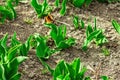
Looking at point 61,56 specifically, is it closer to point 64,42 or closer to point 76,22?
point 64,42

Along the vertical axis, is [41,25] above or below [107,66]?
above

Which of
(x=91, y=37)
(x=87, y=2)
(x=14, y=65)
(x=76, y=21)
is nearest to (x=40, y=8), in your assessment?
(x=76, y=21)

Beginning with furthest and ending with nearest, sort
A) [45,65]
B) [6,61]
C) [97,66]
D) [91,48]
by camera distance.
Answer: [91,48]
[97,66]
[45,65]
[6,61]

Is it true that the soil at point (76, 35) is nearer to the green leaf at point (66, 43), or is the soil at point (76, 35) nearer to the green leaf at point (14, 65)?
the green leaf at point (66, 43)

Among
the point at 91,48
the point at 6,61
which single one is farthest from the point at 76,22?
the point at 6,61

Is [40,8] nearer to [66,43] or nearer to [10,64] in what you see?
[66,43]

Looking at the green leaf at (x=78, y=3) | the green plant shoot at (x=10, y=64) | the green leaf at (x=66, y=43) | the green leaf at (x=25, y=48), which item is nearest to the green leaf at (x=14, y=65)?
the green plant shoot at (x=10, y=64)

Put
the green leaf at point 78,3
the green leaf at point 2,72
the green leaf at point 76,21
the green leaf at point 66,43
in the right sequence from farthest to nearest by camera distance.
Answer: the green leaf at point 78,3
the green leaf at point 76,21
the green leaf at point 66,43
the green leaf at point 2,72

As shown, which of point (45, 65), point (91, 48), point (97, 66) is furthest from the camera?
point (91, 48)
